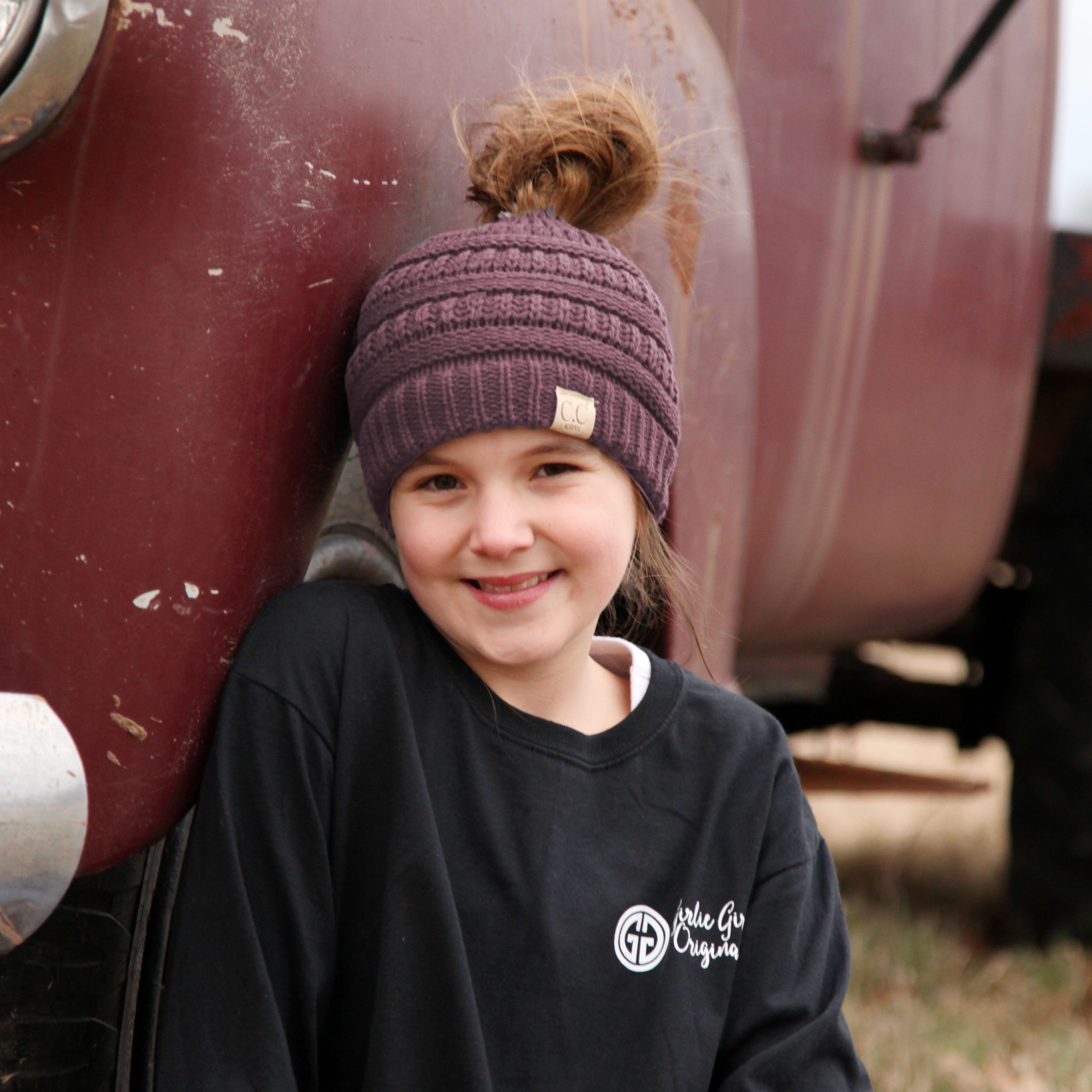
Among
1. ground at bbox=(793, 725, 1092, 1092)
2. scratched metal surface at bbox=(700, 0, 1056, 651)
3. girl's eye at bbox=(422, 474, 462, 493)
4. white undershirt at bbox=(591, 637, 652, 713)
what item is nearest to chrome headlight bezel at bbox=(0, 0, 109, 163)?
girl's eye at bbox=(422, 474, 462, 493)

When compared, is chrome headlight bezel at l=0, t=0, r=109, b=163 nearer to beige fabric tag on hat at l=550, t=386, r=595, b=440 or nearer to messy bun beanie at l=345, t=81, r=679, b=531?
messy bun beanie at l=345, t=81, r=679, b=531

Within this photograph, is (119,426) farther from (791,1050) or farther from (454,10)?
(791,1050)

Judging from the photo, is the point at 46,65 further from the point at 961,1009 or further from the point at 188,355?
the point at 961,1009

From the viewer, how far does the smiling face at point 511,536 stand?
105cm

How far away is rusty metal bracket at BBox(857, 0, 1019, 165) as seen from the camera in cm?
201

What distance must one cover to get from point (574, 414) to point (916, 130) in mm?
1225

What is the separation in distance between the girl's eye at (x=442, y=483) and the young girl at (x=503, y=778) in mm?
12

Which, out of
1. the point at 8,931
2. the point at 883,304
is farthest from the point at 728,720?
the point at 883,304

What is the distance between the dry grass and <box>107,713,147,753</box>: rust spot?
5.11ft

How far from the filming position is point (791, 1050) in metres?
1.14

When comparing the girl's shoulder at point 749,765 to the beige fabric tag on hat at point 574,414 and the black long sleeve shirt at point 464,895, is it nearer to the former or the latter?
the black long sleeve shirt at point 464,895

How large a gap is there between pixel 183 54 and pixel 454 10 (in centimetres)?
29

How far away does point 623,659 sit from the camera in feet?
4.28

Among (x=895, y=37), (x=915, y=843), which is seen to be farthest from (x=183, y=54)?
(x=915, y=843)
